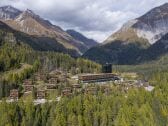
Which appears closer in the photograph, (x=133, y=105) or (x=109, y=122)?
(x=109, y=122)

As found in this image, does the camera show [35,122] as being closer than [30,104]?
Yes

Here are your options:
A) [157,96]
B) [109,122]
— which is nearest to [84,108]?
[109,122]

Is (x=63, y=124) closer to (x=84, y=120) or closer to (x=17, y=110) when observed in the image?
(x=84, y=120)

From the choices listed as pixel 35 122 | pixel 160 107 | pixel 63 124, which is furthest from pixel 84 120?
pixel 160 107

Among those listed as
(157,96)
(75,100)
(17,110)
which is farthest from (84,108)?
(157,96)

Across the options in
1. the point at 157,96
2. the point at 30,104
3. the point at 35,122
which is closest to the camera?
the point at 35,122

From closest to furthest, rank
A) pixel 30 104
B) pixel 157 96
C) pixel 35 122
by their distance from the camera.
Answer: pixel 35 122 → pixel 30 104 → pixel 157 96

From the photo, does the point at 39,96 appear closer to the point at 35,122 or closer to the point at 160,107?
the point at 35,122
